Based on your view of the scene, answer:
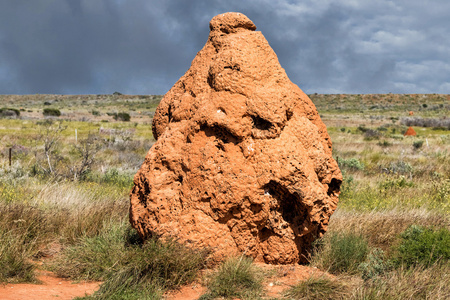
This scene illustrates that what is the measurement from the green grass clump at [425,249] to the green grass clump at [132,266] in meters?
2.24

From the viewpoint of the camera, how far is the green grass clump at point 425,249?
14.4 ft

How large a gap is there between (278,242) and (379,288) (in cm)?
115

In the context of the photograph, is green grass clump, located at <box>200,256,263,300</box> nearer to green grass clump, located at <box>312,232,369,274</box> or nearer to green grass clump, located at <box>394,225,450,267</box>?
green grass clump, located at <box>312,232,369,274</box>

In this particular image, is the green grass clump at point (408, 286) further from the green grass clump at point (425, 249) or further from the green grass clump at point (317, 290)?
the green grass clump at point (425, 249)

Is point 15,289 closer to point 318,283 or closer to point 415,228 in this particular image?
point 318,283

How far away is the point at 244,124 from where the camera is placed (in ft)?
13.8

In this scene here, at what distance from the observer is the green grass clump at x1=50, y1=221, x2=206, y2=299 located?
12.4 ft

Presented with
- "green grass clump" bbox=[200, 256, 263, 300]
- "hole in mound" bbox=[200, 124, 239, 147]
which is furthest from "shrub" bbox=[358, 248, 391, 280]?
"hole in mound" bbox=[200, 124, 239, 147]

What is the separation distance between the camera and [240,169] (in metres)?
4.09

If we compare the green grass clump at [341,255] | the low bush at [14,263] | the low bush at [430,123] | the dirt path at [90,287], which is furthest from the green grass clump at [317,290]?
A: the low bush at [430,123]

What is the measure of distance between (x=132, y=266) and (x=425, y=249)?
124 inches

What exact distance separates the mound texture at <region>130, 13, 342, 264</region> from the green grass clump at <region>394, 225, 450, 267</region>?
0.92m

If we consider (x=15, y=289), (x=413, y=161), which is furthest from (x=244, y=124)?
(x=413, y=161)

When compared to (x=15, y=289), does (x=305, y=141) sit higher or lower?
higher
